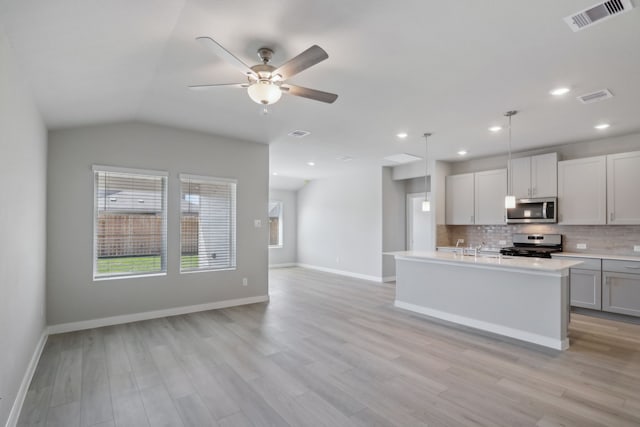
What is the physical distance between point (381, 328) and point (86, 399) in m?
3.08

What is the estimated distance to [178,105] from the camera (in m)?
3.88

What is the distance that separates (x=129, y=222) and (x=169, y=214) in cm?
52

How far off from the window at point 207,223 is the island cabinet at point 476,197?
14.5 feet

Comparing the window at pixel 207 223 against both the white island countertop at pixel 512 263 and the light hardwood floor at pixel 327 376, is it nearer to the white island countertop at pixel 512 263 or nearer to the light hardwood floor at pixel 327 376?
the light hardwood floor at pixel 327 376

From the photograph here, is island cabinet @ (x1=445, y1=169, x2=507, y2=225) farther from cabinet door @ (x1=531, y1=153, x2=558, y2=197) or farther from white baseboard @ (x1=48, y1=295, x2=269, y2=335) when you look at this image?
white baseboard @ (x1=48, y1=295, x2=269, y2=335)

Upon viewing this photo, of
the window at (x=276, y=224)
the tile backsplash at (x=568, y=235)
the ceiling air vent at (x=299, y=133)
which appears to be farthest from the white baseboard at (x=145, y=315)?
the window at (x=276, y=224)

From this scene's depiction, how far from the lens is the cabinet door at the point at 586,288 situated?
4.75 metres

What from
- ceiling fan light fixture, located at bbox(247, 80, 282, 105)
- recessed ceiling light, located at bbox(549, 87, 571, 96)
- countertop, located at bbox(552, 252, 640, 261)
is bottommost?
countertop, located at bbox(552, 252, 640, 261)

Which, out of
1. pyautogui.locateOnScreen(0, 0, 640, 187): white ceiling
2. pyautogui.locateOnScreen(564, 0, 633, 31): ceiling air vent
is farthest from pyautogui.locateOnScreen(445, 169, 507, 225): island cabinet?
pyautogui.locateOnScreen(564, 0, 633, 31): ceiling air vent

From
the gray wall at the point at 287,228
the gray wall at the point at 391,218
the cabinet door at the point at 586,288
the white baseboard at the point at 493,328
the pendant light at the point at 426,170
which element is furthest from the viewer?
→ the gray wall at the point at 287,228

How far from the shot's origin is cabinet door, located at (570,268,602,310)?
4.75 metres

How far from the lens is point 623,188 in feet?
15.6

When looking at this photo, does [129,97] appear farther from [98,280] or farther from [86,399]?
[86,399]

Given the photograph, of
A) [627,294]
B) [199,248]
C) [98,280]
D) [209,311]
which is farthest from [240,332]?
[627,294]
